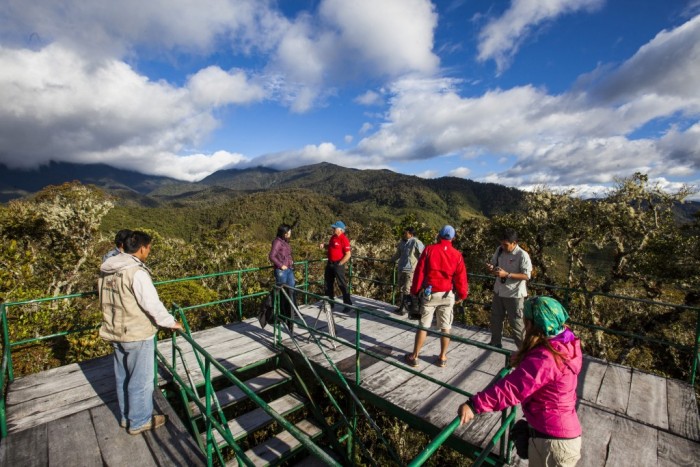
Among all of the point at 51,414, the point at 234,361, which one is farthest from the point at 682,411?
the point at 51,414

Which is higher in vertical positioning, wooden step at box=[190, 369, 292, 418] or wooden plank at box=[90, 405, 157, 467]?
wooden plank at box=[90, 405, 157, 467]

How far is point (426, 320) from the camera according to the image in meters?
4.90

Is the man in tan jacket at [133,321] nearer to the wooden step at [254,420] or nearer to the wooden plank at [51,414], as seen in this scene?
the wooden plank at [51,414]

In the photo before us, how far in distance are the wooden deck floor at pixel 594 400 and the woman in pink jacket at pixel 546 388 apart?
4.85 ft

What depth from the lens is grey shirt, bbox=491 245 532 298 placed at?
15.8 ft

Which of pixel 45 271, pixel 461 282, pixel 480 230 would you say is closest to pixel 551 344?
pixel 461 282

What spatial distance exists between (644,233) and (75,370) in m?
17.8

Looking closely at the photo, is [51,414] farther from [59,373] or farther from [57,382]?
[59,373]

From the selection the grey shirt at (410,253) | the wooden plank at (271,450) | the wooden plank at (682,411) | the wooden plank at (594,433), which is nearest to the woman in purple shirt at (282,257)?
the wooden plank at (271,450)

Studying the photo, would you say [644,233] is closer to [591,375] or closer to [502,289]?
[591,375]

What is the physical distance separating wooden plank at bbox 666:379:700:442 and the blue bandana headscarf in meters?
3.25

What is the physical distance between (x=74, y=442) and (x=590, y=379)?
21.4 ft

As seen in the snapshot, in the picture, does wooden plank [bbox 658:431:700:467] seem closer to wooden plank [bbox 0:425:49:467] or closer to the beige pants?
the beige pants

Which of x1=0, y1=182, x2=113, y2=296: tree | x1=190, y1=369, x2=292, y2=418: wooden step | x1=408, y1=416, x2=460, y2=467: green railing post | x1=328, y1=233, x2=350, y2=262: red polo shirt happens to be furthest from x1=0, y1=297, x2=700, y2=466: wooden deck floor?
x1=0, y1=182, x2=113, y2=296: tree
